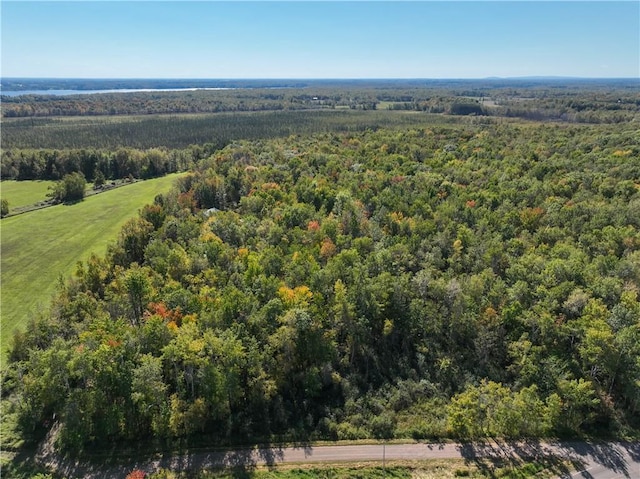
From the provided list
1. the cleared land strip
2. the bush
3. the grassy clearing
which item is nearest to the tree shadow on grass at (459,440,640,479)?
the cleared land strip


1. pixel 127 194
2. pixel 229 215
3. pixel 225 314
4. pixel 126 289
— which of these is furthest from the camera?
pixel 127 194

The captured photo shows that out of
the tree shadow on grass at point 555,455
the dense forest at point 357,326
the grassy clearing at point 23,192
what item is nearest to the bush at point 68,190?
the grassy clearing at point 23,192

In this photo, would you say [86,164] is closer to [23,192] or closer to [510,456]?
[23,192]

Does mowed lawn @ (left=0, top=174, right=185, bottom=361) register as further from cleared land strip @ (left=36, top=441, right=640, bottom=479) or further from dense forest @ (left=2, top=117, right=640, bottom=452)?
cleared land strip @ (left=36, top=441, right=640, bottom=479)

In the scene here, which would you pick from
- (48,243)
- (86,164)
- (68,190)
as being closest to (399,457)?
(48,243)

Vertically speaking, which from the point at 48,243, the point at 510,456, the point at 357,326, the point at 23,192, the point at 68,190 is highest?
the point at 357,326

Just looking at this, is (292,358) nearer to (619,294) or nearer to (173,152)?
(619,294)

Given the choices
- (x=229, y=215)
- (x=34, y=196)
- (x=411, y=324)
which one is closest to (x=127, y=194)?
(x=34, y=196)
